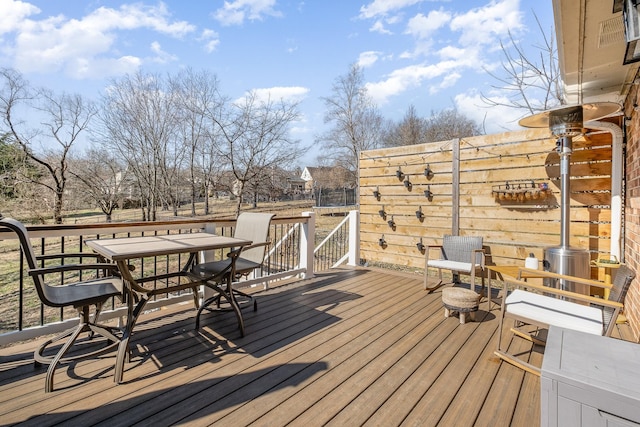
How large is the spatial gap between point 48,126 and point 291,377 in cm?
Result: 1363

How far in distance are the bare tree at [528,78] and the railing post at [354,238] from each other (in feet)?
14.8

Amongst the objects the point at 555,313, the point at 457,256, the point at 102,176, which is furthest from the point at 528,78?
the point at 102,176

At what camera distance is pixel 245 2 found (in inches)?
254

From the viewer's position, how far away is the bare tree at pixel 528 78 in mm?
6395

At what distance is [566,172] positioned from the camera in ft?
10.8

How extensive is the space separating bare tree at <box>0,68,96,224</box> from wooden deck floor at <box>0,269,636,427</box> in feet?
37.1

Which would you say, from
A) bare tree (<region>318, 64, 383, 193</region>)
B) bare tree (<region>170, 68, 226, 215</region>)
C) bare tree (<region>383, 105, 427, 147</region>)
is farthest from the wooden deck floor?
bare tree (<region>383, 105, 427, 147</region>)

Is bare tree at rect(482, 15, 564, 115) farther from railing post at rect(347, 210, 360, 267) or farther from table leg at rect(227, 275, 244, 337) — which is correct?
table leg at rect(227, 275, 244, 337)

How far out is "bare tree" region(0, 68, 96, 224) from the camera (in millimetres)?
9859

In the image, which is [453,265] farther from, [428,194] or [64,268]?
[64,268]

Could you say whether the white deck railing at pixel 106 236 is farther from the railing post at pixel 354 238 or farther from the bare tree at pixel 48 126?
the bare tree at pixel 48 126

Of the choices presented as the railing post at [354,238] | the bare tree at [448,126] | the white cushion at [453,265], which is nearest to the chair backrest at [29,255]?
the white cushion at [453,265]

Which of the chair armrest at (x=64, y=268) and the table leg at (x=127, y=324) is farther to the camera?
the table leg at (x=127, y=324)

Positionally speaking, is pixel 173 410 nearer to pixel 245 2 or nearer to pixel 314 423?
pixel 314 423
